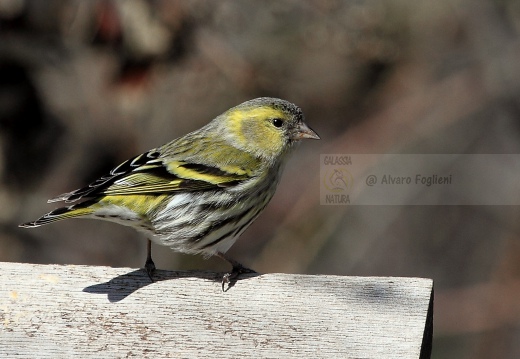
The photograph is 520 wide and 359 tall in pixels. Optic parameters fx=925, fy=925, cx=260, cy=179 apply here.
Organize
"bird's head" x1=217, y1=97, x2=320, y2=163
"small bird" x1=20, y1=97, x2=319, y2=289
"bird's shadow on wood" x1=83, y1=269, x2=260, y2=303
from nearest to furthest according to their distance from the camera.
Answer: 1. "bird's shadow on wood" x1=83, y1=269, x2=260, y2=303
2. "small bird" x1=20, y1=97, x2=319, y2=289
3. "bird's head" x1=217, y1=97, x2=320, y2=163

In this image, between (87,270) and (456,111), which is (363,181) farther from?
(87,270)

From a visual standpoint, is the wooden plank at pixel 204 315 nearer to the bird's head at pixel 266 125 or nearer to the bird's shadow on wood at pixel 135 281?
the bird's shadow on wood at pixel 135 281

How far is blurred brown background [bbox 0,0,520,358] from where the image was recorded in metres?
5.18

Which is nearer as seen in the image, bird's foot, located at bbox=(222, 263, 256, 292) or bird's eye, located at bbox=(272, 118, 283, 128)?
bird's foot, located at bbox=(222, 263, 256, 292)

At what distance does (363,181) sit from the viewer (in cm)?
583

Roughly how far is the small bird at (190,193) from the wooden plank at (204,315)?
1.15ft

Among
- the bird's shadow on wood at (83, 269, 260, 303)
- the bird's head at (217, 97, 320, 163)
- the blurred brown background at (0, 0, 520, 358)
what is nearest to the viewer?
the bird's shadow on wood at (83, 269, 260, 303)

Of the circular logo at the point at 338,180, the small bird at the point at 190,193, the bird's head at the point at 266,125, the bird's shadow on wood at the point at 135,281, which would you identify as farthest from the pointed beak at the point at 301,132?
the circular logo at the point at 338,180

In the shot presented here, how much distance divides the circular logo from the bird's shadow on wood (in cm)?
226

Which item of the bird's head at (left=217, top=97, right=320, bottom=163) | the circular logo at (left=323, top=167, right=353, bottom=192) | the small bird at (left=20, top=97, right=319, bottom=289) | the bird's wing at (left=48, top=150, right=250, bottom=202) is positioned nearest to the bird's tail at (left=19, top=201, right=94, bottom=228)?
the small bird at (left=20, top=97, right=319, bottom=289)

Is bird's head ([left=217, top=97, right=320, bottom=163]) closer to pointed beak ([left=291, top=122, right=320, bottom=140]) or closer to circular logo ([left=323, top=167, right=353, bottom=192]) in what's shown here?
pointed beak ([left=291, top=122, right=320, bottom=140])

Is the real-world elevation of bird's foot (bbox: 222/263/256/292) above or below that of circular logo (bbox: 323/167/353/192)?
below

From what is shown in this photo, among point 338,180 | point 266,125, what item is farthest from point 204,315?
point 338,180

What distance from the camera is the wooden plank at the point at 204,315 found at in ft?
10.3
